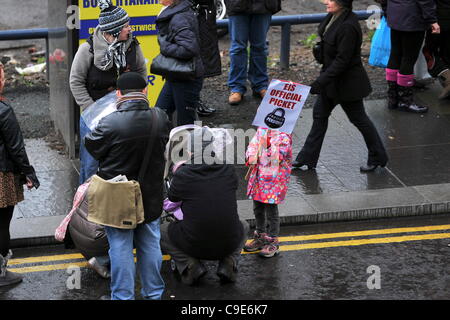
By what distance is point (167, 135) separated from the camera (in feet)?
20.8

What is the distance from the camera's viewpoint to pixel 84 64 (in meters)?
7.93

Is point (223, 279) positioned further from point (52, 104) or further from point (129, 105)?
point (52, 104)

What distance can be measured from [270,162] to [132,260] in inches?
59.1

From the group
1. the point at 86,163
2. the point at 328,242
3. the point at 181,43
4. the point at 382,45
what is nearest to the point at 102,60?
the point at 86,163

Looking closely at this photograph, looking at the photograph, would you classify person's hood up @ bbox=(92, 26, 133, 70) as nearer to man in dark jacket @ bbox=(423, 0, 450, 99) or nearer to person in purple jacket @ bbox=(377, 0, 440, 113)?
person in purple jacket @ bbox=(377, 0, 440, 113)

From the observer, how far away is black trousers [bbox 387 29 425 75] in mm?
10391

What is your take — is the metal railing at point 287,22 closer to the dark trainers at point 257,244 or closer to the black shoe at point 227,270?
the dark trainers at point 257,244

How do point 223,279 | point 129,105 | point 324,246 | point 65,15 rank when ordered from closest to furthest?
point 129,105 < point 223,279 < point 324,246 < point 65,15

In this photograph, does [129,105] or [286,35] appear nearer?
[129,105]

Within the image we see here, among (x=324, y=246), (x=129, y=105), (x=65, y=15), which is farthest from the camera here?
(x=65, y=15)
